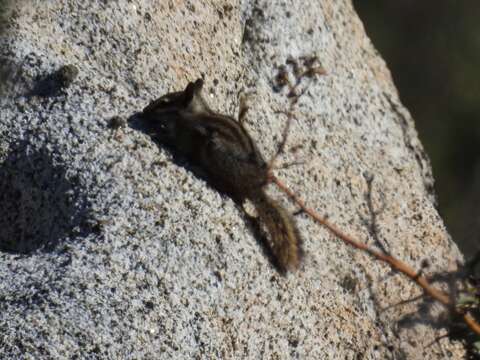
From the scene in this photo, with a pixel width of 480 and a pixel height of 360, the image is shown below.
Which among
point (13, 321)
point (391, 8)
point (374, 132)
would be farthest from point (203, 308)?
point (391, 8)

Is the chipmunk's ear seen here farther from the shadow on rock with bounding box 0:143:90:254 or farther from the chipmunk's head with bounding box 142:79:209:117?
the shadow on rock with bounding box 0:143:90:254

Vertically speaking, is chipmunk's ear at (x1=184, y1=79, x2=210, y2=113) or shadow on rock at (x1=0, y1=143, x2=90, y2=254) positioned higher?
chipmunk's ear at (x1=184, y1=79, x2=210, y2=113)

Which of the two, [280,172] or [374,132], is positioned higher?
[374,132]

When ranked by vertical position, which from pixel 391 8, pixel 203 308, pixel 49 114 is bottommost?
pixel 203 308

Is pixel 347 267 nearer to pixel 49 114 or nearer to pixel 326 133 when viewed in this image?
pixel 326 133

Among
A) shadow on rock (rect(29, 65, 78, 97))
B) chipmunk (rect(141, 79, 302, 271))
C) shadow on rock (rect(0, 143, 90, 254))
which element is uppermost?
chipmunk (rect(141, 79, 302, 271))

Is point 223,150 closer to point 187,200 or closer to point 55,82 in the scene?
point 187,200

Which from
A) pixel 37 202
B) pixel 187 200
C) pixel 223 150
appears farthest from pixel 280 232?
pixel 37 202

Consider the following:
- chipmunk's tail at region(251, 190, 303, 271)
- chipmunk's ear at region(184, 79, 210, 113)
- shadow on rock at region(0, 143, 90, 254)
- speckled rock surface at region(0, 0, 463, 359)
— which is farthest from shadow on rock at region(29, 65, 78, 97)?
chipmunk's tail at region(251, 190, 303, 271)
